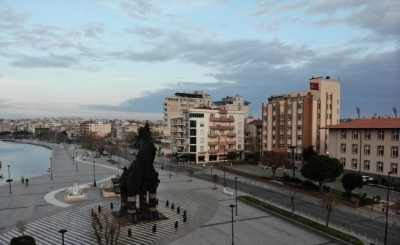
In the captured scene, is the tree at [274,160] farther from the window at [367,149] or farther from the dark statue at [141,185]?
the dark statue at [141,185]

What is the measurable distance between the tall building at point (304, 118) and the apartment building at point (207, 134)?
11.4 meters

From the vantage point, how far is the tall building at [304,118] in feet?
224

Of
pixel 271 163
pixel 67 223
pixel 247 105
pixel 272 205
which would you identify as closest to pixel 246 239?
pixel 272 205

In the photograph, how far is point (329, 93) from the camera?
71.7 meters

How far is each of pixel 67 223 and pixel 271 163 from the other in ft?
119

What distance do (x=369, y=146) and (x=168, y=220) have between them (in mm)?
41065

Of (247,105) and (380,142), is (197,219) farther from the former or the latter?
(247,105)

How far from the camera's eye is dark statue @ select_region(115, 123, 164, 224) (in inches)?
1093

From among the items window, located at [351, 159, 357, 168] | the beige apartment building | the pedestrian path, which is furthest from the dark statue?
window, located at [351, 159, 357, 168]

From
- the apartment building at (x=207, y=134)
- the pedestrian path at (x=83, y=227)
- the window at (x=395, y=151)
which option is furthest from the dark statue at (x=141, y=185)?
→ the apartment building at (x=207, y=134)

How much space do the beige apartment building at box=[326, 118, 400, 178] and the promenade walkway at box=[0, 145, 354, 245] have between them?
2831cm

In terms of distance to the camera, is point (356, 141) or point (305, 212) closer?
point (305, 212)

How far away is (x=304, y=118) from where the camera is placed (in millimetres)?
68125

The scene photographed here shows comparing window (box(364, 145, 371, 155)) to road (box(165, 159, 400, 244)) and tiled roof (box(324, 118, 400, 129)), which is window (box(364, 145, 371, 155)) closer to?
tiled roof (box(324, 118, 400, 129))
